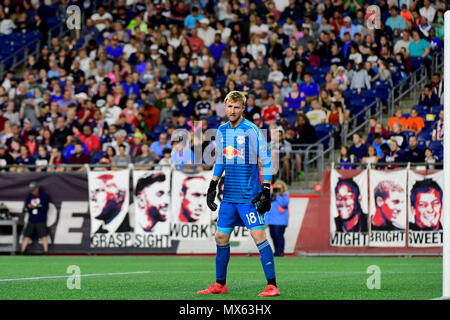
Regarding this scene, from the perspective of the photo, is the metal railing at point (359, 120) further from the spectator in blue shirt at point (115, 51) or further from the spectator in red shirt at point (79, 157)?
the spectator in blue shirt at point (115, 51)

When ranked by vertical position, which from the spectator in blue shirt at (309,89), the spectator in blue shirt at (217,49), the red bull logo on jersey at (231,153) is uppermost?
the spectator in blue shirt at (217,49)

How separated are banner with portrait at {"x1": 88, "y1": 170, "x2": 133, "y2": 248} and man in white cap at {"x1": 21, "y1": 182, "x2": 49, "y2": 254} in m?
1.27

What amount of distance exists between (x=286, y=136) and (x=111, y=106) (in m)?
6.13

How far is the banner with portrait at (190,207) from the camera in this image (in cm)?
2330

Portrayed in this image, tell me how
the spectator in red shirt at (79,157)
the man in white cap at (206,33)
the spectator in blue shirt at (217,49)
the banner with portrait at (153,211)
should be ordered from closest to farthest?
the banner with portrait at (153,211), the spectator in red shirt at (79,157), the spectator in blue shirt at (217,49), the man in white cap at (206,33)

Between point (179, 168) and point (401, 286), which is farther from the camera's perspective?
point (179, 168)

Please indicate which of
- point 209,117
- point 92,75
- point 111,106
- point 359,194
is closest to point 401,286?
point 359,194

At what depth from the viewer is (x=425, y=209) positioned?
2247 cm

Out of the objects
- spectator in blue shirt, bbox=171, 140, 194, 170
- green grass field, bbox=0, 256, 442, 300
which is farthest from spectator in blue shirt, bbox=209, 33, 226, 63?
green grass field, bbox=0, 256, 442, 300

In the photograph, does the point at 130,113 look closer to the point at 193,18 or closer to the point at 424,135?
the point at 193,18

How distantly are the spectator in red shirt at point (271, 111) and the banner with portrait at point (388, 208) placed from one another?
351cm

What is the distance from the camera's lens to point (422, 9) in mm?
25969

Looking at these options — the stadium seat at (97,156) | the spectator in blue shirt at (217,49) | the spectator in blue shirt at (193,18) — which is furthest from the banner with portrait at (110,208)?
the spectator in blue shirt at (193,18)
